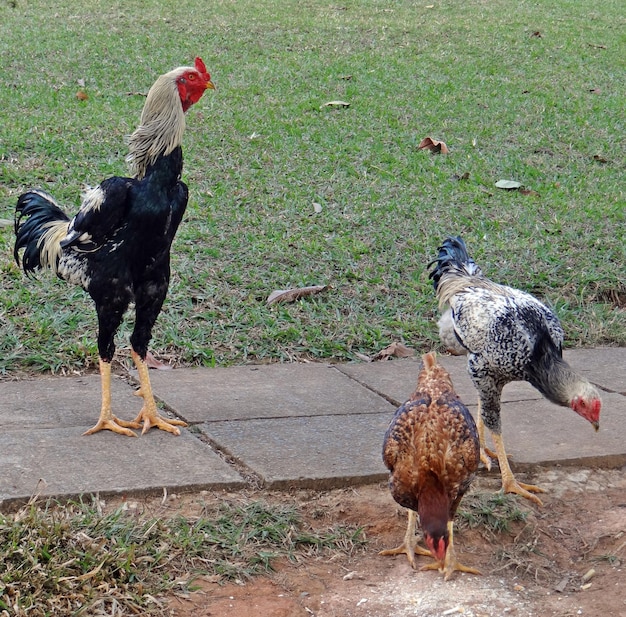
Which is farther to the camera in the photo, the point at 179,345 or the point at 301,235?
the point at 301,235

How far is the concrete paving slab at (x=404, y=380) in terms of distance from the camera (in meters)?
5.39

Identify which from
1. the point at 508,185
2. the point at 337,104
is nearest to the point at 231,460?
the point at 508,185

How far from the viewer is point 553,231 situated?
780 cm

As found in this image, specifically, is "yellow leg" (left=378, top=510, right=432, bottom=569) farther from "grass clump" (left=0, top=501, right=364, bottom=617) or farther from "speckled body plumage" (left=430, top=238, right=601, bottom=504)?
"speckled body plumage" (left=430, top=238, right=601, bottom=504)

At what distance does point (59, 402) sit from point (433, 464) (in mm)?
2273

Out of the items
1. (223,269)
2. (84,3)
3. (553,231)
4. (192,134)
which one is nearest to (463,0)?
(84,3)

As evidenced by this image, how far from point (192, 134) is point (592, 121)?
4.53m

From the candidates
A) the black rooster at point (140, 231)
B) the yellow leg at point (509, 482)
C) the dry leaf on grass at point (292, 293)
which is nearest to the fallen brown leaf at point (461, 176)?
the dry leaf on grass at point (292, 293)

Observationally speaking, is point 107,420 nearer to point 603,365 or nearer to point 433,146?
point 603,365

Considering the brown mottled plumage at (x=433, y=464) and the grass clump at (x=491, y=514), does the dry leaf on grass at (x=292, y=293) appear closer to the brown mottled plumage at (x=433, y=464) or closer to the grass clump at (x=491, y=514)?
the grass clump at (x=491, y=514)

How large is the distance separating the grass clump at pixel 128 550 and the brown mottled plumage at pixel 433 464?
37cm

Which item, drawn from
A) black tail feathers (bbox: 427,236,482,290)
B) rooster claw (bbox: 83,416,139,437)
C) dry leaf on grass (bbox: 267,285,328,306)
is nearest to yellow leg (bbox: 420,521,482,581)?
rooster claw (bbox: 83,416,139,437)

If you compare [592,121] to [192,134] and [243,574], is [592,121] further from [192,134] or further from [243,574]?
[243,574]

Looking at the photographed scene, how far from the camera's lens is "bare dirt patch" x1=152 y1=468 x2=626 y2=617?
3.50 metres
